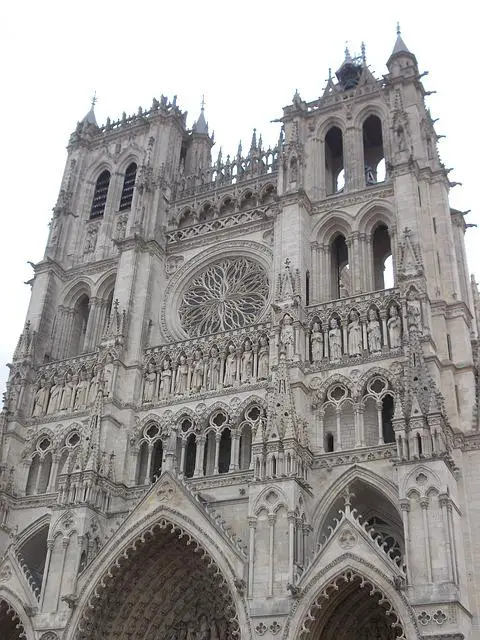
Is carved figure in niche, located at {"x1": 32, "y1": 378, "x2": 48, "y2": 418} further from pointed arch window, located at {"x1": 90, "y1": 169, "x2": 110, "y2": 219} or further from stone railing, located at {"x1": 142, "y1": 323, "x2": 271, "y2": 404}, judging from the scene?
pointed arch window, located at {"x1": 90, "y1": 169, "x2": 110, "y2": 219}

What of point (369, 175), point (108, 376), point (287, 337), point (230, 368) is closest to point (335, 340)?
point (287, 337)

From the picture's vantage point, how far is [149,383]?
27.5 m

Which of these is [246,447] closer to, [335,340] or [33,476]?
[335,340]

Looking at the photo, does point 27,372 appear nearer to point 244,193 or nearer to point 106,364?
point 106,364

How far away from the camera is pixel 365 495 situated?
22422 millimetres

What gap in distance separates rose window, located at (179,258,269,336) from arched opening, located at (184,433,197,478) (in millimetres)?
4568

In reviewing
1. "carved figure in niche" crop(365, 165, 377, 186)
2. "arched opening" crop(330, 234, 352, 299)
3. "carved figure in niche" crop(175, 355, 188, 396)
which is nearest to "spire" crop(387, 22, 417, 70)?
"carved figure in niche" crop(365, 165, 377, 186)

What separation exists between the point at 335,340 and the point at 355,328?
2.42 ft

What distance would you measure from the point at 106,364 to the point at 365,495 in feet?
33.8

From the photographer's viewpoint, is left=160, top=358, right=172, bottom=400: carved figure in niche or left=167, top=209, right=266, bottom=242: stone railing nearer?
left=160, top=358, right=172, bottom=400: carved figure in niche

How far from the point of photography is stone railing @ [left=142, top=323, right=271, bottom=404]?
25.9 meters

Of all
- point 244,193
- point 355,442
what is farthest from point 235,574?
point 244,193

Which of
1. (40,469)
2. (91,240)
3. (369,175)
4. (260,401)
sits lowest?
(40,469)

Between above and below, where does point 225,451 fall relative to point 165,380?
below
